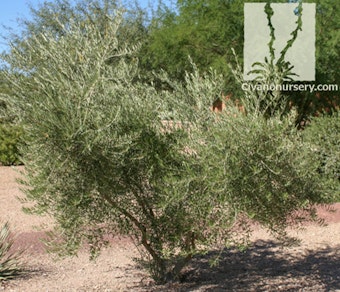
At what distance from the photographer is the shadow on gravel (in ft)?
20.1

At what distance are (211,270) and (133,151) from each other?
109 inches

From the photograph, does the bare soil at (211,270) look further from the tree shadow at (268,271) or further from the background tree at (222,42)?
the background tree at (222,42)

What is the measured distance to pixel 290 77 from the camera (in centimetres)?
1259

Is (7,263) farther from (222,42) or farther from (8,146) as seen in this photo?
(8,146)

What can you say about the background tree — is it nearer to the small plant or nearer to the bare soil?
the bare soil

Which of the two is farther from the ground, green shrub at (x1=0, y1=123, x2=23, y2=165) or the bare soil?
green shrub at (x1=0, y1=123, x2=23, y2=165)

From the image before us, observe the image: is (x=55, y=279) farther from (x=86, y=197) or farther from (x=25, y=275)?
(x=86, y=197)

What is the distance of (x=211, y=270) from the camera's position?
22.6 feet

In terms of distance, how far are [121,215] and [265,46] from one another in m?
7.47

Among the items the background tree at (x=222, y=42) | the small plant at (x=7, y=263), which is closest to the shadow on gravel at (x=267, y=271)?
the small plant at (x=7, y=263)

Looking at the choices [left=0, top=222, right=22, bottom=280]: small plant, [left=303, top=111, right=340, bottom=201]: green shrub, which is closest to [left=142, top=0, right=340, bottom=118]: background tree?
[left=303, top=111, right=340, bottom=201]: green shrub

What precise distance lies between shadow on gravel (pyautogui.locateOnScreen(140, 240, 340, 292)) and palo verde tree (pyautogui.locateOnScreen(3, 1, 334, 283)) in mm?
1145

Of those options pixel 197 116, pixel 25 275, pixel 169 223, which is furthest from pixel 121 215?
pixel 25 275

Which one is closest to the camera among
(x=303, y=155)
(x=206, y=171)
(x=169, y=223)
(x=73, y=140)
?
(x=73, y=140)
